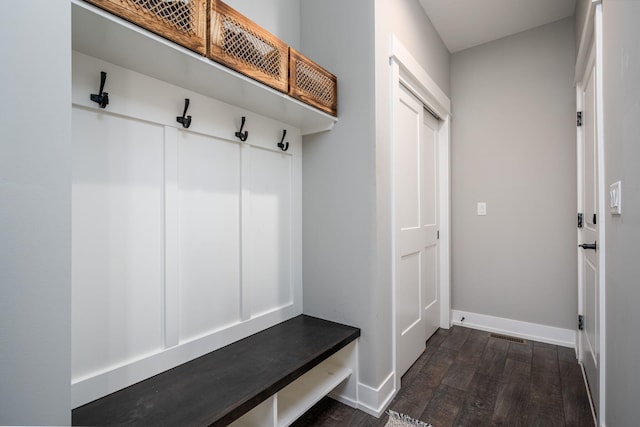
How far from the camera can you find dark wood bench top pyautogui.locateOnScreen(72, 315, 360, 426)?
942 millimetres

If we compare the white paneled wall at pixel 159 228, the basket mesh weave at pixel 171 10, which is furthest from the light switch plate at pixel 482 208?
the basket mesh weave at pixel 171 10

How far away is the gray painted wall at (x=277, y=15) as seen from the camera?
1521mm

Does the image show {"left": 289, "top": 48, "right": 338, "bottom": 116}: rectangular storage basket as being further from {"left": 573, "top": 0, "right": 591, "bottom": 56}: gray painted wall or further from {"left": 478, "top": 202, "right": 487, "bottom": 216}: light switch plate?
{"left": 478, "top": 202, "right": 487, "bottom": 216}: light switch plate

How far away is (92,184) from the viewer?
3.38 feet

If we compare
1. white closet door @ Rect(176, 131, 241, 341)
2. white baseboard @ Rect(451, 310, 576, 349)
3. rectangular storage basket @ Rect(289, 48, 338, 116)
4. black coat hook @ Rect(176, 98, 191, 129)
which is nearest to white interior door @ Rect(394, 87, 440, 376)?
white baseboard @ Rect(451, 310, 576, 349)

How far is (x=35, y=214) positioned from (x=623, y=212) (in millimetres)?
1697

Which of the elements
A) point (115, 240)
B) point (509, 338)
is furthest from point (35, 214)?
point (509, 338)


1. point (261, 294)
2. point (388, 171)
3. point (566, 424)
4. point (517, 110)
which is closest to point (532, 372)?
point (566, 424)

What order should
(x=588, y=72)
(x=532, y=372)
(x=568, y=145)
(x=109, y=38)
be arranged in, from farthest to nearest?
(x=568, y=145)
(x=532, y=372)
(x=588, y=72)
(x=109, y=38)

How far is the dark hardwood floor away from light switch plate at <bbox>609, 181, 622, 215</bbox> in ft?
3.85

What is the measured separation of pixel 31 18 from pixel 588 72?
8.75ft

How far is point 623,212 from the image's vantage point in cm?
99

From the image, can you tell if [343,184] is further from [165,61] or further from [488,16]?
[488,16]

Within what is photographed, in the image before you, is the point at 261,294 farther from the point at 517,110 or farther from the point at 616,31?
the point at 517,110
